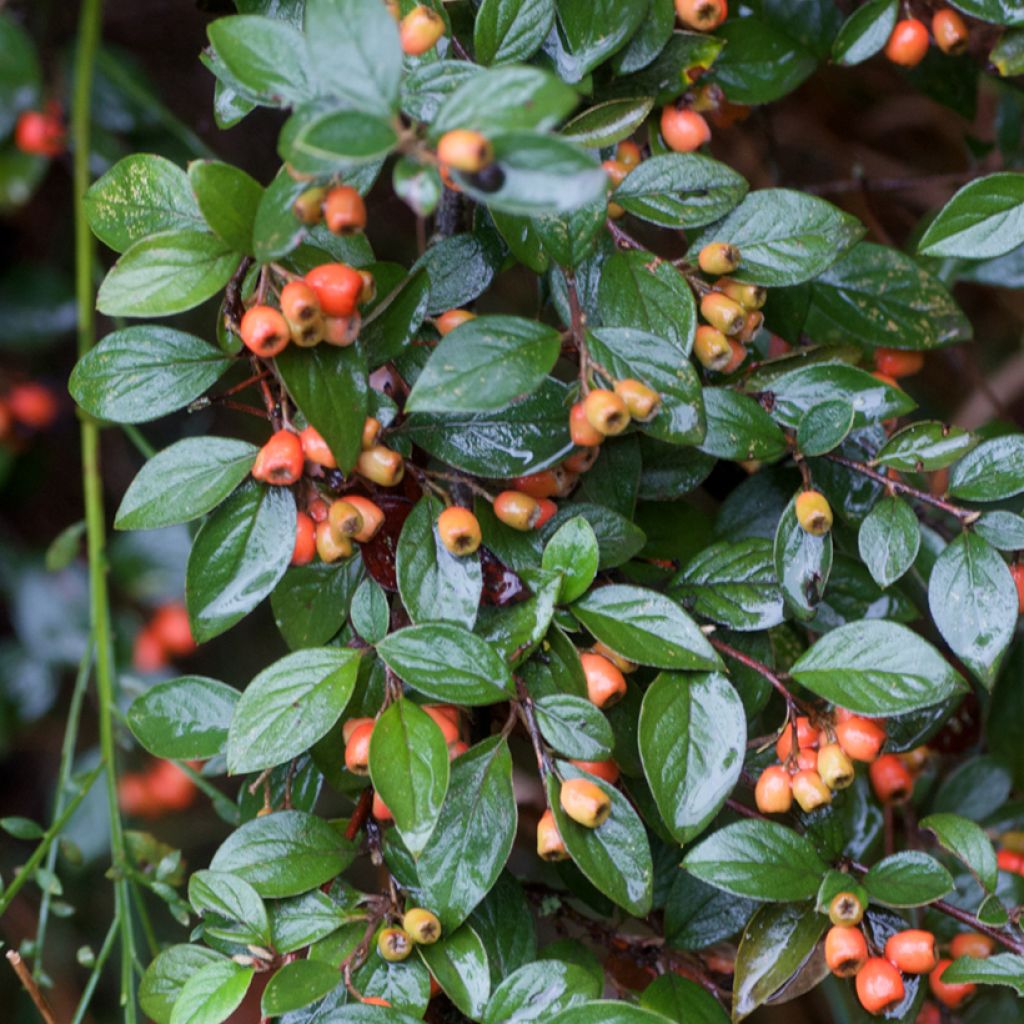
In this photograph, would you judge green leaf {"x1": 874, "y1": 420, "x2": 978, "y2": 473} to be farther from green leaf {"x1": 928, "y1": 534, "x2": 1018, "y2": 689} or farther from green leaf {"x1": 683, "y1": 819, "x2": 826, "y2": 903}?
green leaf {"x1": 683, "y1": 819, "x2": 826, "y2": 903}

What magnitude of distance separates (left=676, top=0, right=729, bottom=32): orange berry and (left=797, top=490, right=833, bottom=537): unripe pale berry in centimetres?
32

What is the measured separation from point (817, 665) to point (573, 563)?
166 millimetres

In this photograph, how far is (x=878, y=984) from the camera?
657 millimetres

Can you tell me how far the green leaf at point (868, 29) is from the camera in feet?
2.64

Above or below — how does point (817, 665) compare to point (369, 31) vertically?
below

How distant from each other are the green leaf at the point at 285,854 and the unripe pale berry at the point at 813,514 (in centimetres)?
34

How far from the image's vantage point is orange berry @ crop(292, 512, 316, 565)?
0.66 m

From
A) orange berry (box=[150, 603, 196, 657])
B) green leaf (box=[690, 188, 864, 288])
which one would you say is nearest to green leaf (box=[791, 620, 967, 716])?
green leaf (box=[690, 188, 864, 288])

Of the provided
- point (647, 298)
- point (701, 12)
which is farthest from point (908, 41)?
point (647, 298)

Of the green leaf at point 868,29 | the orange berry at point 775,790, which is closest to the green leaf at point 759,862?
the orange berry at point 775,790

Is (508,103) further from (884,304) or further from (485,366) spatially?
(884,304)

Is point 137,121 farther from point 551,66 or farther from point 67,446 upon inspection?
point 551,66

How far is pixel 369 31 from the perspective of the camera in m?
0.49

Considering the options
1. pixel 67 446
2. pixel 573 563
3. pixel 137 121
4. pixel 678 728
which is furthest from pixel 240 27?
pixel 67 446
